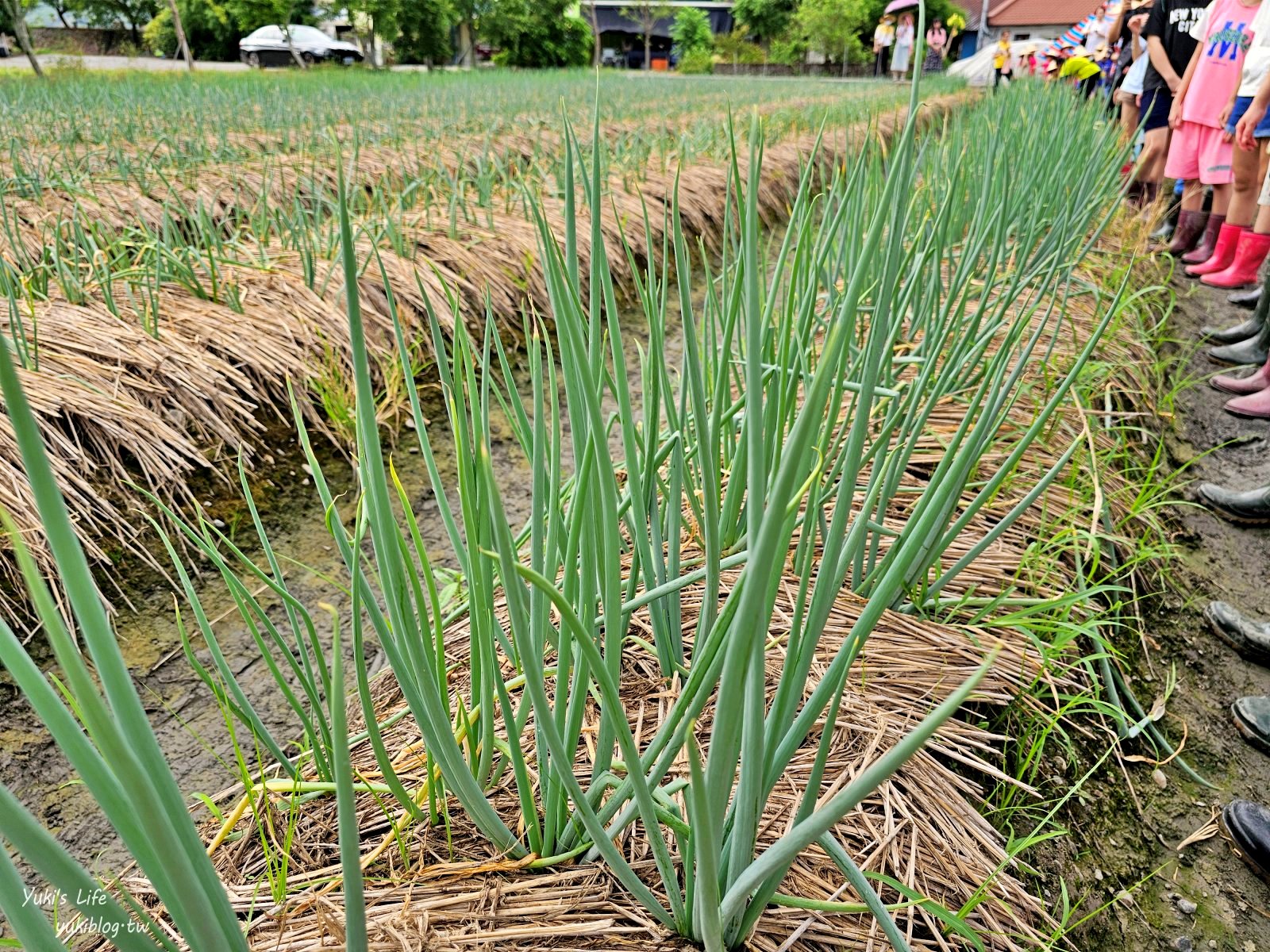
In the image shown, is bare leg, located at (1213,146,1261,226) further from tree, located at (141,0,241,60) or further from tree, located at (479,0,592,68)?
tree, located at (141,0,241,60)

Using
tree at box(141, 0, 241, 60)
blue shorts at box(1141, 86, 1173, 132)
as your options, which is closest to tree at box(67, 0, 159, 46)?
tree at box(141, 0, 241, 60)

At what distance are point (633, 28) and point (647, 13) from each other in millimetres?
7421

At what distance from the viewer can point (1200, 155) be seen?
10.3ft

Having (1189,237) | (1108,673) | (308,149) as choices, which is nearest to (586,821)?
(1108,673)

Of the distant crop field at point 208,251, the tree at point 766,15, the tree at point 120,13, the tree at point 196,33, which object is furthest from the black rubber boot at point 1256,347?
the tree at point 766,15

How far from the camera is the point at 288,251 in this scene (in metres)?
2.26

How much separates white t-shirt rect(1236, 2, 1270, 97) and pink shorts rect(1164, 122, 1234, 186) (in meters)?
0.24

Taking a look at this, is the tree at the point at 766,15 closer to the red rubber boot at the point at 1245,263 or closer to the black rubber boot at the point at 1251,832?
the red rubber boot at the point at 1245,263

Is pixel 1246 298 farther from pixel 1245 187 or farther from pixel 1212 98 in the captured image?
pixel 1212 98

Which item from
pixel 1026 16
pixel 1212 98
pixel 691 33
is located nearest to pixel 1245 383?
pixel 1212 98

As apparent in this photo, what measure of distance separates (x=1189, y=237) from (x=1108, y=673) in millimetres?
3335

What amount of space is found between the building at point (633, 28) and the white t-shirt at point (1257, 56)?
33.7m

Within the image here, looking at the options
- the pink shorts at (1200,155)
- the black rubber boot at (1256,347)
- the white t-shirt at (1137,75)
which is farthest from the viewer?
the white t-shirt at (1137,75)

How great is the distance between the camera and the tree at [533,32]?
19359 mm
